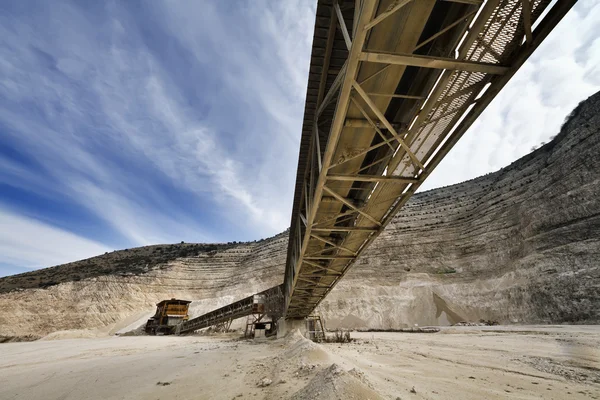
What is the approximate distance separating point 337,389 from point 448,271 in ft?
103

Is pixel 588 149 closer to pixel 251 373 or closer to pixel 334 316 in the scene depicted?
pixel 334 316

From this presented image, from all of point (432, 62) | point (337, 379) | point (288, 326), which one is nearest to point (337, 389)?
point (337, 379)

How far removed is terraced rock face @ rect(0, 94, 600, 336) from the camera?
19344 millimetres

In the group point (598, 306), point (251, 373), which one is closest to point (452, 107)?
point (251, 373)

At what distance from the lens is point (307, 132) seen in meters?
6.08

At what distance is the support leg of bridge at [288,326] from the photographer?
1619cm

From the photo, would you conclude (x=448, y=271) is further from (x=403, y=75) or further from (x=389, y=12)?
(x=389, y=12)

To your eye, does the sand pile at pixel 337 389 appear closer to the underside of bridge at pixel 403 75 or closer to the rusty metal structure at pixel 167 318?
the underside of bridge at pixel 403 75

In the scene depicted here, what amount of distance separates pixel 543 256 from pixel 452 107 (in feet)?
80.6

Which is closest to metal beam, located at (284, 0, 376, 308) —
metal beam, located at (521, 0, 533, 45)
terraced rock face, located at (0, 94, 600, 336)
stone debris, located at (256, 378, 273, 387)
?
metal beam, located at (521, 0, 533, 45)

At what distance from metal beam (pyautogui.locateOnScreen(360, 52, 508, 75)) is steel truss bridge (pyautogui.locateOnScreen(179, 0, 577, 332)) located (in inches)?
0.5

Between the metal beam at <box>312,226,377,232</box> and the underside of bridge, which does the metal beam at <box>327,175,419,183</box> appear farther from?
the metal beam at <box>312,226,377,232</box>

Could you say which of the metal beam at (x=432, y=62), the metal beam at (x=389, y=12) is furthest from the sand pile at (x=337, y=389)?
the metal beam at (x=389, y=12)

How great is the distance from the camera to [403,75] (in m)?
4.36
